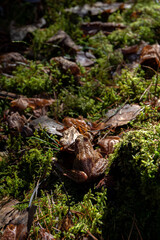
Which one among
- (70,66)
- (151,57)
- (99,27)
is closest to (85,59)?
(70,66)

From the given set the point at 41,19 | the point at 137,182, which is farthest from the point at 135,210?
the point at 41,19

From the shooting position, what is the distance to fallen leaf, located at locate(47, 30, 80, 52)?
435 cm

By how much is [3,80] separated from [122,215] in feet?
9.68

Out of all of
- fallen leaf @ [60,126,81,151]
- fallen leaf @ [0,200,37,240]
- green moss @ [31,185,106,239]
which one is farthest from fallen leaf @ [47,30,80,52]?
fallen leaf @ [0,200,37,240]

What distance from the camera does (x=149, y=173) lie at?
1764mm

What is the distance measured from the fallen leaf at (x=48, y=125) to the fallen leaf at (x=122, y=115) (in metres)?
0.66

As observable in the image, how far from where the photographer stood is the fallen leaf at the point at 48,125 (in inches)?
112

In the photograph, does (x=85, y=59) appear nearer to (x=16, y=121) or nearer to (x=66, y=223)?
(x=16, y=121)

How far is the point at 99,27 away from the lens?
509 centimetres

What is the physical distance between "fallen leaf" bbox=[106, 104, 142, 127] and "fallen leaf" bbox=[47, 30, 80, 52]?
1.90 metres

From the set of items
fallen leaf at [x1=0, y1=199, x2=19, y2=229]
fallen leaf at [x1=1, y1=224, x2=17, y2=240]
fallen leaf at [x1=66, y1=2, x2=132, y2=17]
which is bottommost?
fallen leaf at [x1=0, y1=199, x2=19, y2=229]

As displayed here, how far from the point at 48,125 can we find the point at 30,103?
0.68 metres

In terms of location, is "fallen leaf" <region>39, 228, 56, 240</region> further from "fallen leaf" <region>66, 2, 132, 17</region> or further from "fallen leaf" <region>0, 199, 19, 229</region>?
"fallen leaf" <region>66, 2, 132, 17</region>

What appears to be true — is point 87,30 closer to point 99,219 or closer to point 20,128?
point 20,128
